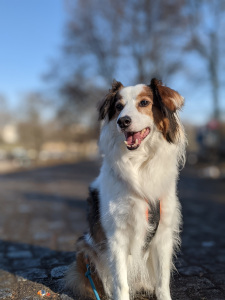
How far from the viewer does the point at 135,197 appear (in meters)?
2.40

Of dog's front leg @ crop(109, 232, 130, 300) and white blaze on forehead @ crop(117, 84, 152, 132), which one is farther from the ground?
white blaze on forehead @ crop(117, 84, 152, 132)

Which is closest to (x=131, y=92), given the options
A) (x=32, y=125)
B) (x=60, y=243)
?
(x=60, y=243)

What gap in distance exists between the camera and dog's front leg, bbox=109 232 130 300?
2.40 metres

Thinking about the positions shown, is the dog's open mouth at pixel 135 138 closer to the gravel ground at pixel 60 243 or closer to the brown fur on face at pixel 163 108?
the brown fur on face at pixel 163 108

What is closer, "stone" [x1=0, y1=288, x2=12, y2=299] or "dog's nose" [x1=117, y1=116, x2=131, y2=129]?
"dog's nose" [x1=117, y1=116, x2=131, y2=129]

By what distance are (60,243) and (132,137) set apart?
2855mm

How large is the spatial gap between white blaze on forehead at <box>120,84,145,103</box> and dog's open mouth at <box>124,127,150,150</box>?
309 millimetres

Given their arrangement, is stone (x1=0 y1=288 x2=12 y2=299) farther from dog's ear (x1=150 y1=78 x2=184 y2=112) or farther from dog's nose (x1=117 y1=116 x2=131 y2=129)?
dog's ear (x1=150 y1=78 x2=184 y2=112)

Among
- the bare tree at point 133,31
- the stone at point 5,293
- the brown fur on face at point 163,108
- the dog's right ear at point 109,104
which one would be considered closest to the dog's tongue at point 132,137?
the brown fur on face at point 163,108

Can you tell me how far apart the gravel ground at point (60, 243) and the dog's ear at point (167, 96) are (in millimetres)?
1788

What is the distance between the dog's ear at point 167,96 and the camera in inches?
97.3

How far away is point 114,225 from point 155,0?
A: 1614cm

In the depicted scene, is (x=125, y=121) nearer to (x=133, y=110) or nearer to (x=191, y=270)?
(x=133, y=110)

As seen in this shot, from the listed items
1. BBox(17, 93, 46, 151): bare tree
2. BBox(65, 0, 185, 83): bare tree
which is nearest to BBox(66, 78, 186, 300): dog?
BBox(65, 0, 185, 83): bare tree
